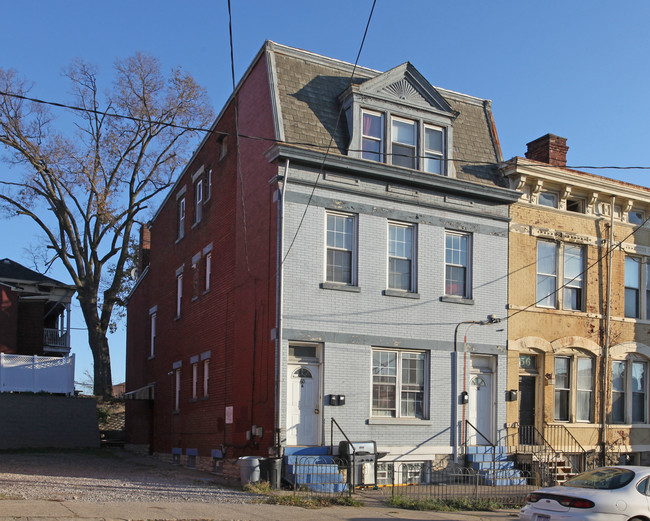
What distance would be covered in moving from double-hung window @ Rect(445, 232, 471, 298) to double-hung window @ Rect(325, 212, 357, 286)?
287 cm

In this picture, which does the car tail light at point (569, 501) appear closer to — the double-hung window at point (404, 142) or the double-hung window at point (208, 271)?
the double-hung window at point (404, 142)

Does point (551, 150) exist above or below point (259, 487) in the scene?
above

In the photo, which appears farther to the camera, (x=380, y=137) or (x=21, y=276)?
(x=21, y=276)

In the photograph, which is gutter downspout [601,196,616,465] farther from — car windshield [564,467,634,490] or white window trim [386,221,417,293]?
car windshield [564,467,634,490]

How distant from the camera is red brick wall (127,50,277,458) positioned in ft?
63.0

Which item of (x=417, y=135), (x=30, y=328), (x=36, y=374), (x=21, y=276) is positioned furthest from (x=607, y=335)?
(x=21, y=276)

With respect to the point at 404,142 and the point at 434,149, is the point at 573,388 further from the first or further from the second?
the point at 404,142

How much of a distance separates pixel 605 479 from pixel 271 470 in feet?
24.0

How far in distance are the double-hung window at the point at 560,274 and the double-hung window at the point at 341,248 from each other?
235 inches

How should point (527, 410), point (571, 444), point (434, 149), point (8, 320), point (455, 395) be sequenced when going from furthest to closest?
point (8, 320), point (571, 444), point (527, 410), point (434, 149), point (455, 395)

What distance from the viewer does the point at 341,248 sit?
19344mm

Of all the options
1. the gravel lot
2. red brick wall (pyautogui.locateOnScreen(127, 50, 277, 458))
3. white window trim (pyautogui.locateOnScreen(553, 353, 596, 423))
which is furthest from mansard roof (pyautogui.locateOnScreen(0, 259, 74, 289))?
white window trim (pyautogui.locateOnScreen(553, 353, 596, 423))

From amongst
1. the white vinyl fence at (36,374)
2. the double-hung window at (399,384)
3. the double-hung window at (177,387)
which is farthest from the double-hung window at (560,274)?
the white vinyl fence at (36,374)

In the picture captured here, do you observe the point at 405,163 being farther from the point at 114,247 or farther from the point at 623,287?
the point at 114,247
